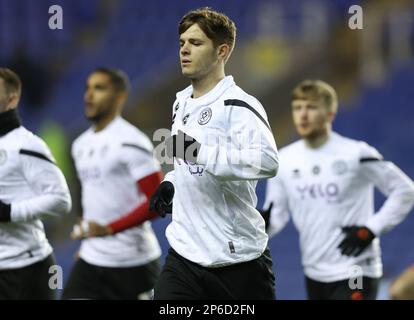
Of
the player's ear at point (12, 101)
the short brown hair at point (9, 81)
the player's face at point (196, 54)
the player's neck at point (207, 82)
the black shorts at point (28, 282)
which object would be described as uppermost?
the player's face at point (196, 54)

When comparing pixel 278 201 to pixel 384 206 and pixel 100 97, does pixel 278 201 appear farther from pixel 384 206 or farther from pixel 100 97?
pixel 100 97

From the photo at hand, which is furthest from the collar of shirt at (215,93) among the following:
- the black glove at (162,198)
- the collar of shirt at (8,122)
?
the collar of shirt at (8,122)

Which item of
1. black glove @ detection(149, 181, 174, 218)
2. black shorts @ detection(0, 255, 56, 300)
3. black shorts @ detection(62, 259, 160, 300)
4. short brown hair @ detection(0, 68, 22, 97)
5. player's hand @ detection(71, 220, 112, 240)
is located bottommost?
black shorts @ detection(62, 259, 160, 300)

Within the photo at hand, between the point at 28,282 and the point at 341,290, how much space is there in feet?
7.09

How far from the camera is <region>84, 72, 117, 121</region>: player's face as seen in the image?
27.9 ft

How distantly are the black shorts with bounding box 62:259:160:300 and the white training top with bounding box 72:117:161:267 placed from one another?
0.17 ft

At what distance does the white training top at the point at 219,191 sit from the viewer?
5582 mm

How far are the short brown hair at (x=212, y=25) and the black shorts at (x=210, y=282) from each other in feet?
3.90

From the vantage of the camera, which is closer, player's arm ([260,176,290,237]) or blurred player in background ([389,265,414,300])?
blurred player in background ([389,265,414,300])

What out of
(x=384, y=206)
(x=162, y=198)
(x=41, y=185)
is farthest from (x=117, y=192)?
(x=162, y=198)

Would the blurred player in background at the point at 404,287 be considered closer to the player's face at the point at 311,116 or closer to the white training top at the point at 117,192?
the player's face at the point at 311,116

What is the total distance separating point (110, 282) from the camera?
8.04 m

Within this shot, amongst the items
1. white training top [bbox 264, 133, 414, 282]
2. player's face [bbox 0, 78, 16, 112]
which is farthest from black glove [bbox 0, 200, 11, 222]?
white training top [bbox 264, 133, 414, 282]

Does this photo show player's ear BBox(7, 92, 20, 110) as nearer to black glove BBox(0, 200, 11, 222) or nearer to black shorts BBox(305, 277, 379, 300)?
black glove BBox(0, 200, 11, 222)
